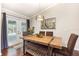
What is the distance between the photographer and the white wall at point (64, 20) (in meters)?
1.51

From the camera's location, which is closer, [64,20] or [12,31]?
[12,31]

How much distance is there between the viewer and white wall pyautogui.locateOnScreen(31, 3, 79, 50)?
1510mm

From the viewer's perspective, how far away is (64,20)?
2.04 m

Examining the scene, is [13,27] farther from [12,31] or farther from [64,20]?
[64,20]

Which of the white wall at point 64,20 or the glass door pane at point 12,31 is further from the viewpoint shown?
the white wall at point 64,20

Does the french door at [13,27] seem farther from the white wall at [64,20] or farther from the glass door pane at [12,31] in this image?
the white wall at [64,20]

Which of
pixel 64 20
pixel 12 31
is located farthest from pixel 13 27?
pixel 64 20

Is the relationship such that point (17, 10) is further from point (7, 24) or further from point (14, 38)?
point (14, 38)

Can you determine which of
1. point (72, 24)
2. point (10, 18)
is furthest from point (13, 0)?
point (72, 24)

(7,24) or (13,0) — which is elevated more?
(13,0)

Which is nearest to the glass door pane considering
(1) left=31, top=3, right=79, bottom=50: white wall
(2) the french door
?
(2) the french door

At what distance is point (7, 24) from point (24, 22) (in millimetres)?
269

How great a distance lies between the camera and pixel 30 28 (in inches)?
56.7

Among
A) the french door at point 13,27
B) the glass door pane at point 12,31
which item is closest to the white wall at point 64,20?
the french door at point 13,27
